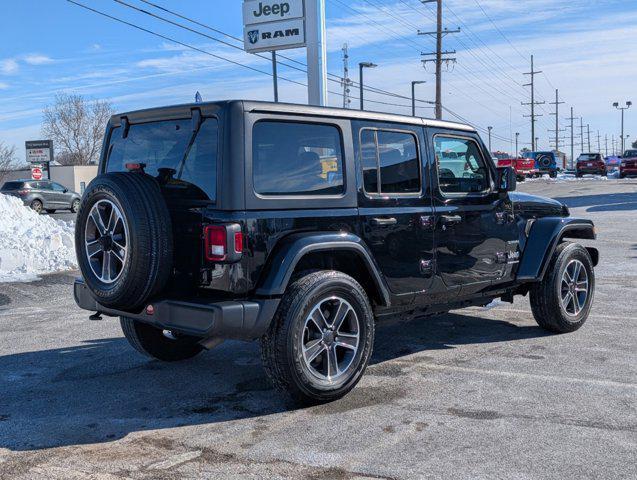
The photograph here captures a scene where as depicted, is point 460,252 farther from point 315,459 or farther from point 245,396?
point 315,459

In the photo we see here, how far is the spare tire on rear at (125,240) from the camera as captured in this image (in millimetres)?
4434

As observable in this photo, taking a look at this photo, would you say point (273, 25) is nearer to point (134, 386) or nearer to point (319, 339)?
point (134, 386)

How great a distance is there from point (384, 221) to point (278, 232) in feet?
3.24

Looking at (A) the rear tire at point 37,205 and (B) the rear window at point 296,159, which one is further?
(A) the rear tire at point 37,205

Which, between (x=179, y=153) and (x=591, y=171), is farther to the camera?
(x=591, y=171)

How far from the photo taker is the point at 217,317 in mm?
4277

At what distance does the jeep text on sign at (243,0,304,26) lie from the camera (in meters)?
18.5

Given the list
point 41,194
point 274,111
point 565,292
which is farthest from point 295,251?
point 41,194

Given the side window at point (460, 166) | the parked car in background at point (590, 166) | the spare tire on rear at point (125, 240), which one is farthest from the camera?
the parked car in background at point (590, 166)

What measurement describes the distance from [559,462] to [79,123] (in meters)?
78.3

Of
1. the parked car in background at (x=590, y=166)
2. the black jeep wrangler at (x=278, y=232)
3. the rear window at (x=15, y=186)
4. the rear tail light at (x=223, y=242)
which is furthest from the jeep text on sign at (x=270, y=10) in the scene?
the parked car in background at (x=590, y=166)

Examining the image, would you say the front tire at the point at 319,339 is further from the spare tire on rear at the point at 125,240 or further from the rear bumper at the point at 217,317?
the spare tire on rear at the point at 125,240

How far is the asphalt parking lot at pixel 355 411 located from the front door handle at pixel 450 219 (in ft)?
3.79

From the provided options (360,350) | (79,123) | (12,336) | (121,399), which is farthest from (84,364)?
(79,123)
